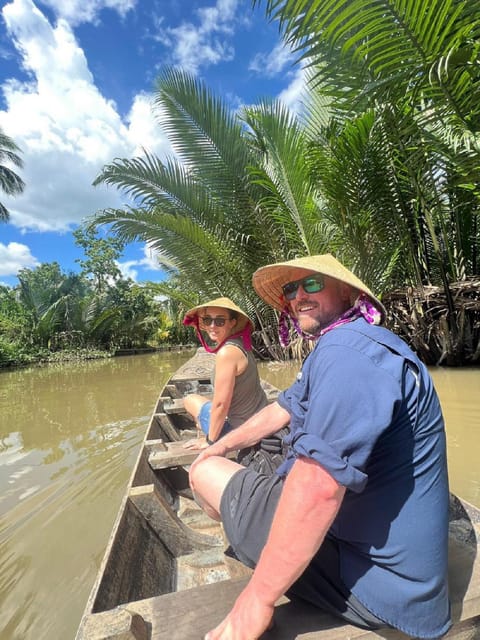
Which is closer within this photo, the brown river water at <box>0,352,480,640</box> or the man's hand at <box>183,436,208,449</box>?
the brown river water at <box>0,352,480,640</box>

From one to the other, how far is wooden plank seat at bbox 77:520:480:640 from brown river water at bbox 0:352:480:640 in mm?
1141


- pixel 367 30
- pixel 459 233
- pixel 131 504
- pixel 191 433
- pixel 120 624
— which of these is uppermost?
pixel 367 30

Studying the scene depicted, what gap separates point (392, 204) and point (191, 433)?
538cm

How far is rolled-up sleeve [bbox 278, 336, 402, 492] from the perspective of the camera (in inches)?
27.7

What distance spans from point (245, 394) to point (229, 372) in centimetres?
26

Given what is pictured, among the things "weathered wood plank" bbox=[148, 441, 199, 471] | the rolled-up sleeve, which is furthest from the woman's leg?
the rolled-up sleeve

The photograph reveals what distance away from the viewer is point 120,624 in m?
0.85

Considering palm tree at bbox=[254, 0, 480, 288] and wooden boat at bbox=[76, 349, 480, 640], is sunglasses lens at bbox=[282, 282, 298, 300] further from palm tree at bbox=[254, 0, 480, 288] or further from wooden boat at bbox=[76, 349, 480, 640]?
palm tree at bbox=[254, 0, 480, 288]

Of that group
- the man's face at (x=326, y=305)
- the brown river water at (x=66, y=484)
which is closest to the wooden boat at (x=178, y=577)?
the brown river water at (x=66, y=484)

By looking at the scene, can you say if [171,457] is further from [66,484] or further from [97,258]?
[97,258]

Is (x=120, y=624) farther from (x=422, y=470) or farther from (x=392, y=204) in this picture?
(x=392, y=204)

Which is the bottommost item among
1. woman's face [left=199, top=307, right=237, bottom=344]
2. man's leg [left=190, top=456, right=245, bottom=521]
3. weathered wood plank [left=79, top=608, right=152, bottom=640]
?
weathered wood plank [left=79, top=608, right=152, bottom=640]

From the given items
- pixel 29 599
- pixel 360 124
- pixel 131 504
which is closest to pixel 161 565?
pixel 131 504

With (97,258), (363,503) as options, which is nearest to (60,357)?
(97,258)
